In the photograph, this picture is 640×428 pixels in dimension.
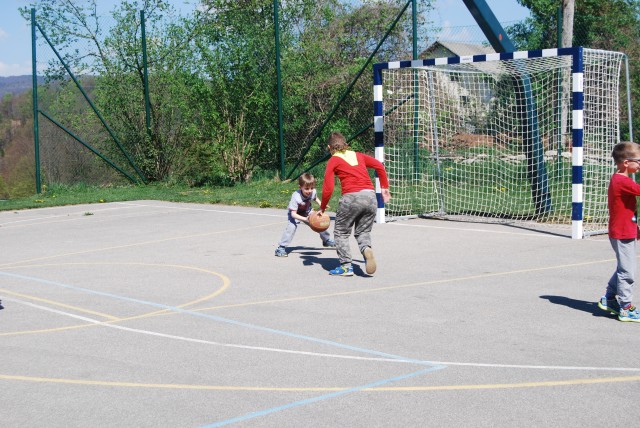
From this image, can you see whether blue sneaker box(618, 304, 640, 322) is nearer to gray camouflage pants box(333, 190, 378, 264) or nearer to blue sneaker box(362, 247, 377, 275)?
blue sneaker box(362, 247, 377, 275)

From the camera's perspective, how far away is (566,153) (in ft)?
50.3

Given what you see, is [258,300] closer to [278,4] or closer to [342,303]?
[342,303]

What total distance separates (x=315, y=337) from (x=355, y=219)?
9.24 feet

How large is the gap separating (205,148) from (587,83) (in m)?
10.0

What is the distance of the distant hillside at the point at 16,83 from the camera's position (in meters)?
22.0

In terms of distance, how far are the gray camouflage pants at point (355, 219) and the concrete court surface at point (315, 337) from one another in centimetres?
38

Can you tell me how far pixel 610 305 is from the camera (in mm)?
7160

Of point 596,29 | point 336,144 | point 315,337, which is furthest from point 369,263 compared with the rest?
point 596,29

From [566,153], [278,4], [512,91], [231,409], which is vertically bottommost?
[231,409]

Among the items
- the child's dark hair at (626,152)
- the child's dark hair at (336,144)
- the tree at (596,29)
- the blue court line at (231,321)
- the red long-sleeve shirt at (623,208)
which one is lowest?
the blue court line at (231,321)

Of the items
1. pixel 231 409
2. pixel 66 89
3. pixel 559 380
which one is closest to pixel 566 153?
pixel 559 380

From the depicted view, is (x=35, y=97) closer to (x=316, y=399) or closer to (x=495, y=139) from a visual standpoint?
(x=495, y=139)

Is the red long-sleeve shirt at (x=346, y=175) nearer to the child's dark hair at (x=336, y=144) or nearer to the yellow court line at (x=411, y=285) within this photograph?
the child's dark hair at (x=336, y=144)

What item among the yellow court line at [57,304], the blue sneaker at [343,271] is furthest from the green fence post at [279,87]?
the yellow court line at [57,304]
